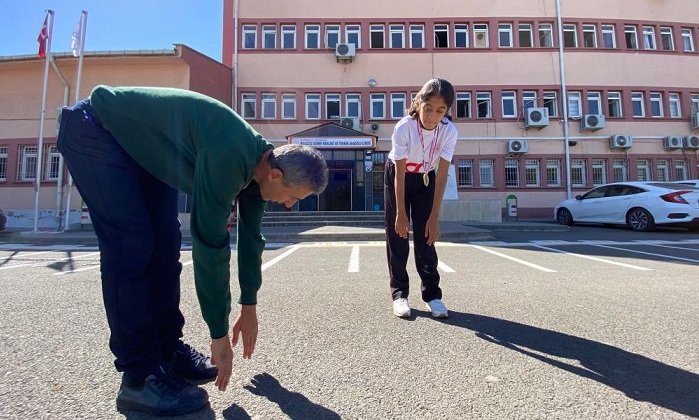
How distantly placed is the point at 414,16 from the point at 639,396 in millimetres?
20883

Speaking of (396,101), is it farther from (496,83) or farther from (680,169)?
(680,169)

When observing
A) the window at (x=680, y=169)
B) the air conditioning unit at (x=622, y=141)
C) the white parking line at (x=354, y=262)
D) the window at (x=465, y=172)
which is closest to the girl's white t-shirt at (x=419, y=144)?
the white parking line at (x=354, y=262)

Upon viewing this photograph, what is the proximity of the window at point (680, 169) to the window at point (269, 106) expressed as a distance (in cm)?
2040

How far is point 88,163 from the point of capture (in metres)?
1.61

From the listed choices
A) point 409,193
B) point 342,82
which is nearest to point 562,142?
point 342,82

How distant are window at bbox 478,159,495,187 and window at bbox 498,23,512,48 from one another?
605cm

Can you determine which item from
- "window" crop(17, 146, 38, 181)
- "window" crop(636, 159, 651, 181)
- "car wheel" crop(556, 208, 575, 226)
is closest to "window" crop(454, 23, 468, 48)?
"car wheel" crop(556, 208, 575, 226)

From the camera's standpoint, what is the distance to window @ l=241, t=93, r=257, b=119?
1923 centimetres

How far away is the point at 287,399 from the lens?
1.63 m

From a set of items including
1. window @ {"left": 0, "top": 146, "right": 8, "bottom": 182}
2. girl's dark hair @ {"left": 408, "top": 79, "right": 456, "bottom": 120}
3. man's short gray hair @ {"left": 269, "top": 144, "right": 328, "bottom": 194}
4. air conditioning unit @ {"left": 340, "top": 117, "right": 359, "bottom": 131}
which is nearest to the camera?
man's short gray hair @ {"left": 269, "top": 144, "right": 328, "bottom": 194}

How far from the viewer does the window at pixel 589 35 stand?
19641 millimetres

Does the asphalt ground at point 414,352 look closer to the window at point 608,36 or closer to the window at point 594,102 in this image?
the window at point 594,102

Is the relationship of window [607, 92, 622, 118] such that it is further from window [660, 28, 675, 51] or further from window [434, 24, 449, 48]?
window [434, 24, 449, 48]

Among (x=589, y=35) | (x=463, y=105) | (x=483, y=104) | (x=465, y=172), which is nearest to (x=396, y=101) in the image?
(x=463, y=105)
